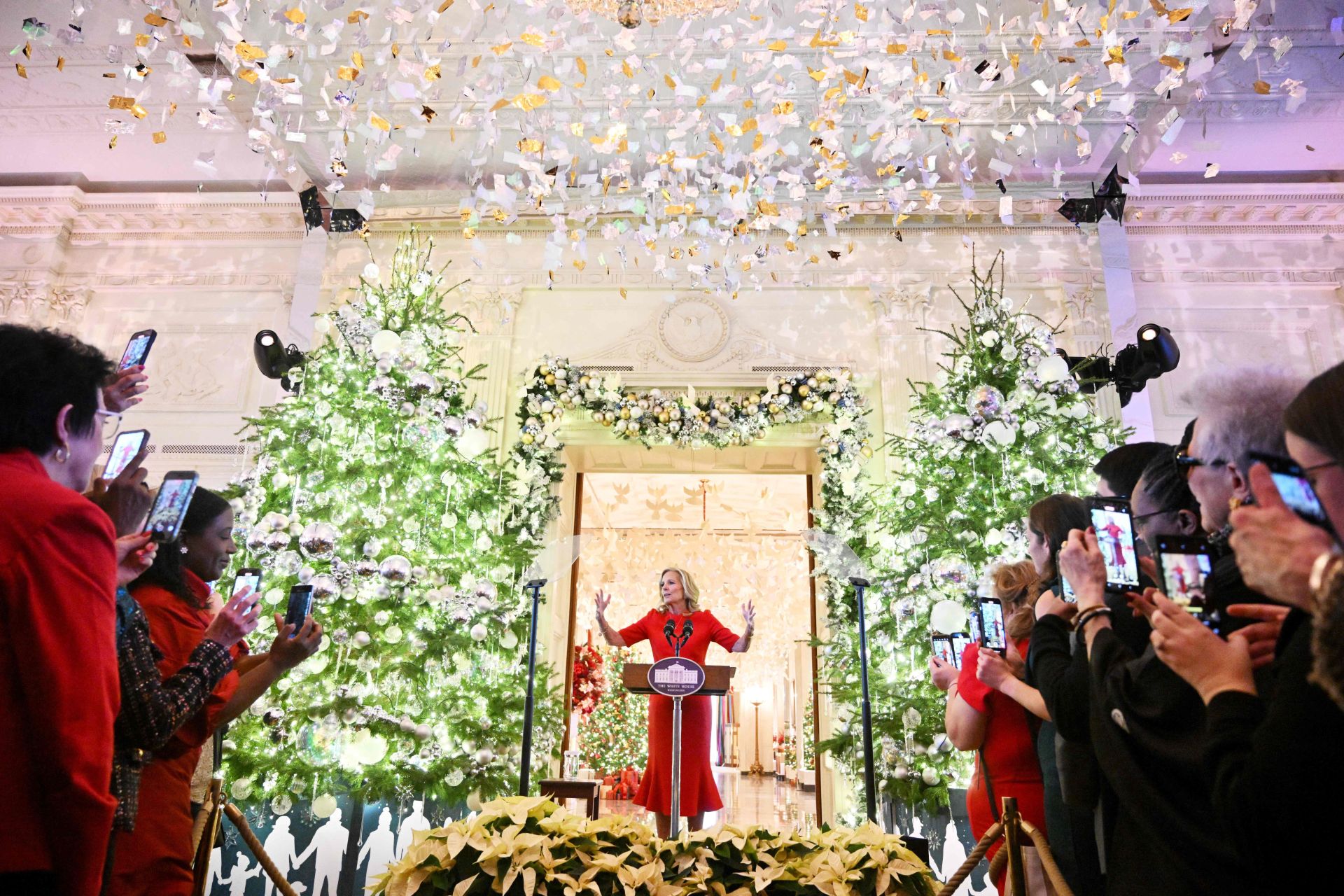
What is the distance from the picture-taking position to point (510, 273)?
7.43 metres

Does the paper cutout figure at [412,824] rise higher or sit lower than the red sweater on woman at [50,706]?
lower

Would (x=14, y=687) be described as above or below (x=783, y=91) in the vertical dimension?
below

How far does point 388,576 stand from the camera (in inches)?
174

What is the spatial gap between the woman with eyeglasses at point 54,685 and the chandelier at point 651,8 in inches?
203

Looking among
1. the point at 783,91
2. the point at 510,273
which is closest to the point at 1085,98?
the point at 783,91

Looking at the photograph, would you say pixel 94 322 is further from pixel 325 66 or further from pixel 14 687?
pixel 14 687

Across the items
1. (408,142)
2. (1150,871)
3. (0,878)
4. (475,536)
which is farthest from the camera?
(408,142)

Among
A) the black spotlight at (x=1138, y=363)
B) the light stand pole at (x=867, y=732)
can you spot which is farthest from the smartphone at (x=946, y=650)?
the black spotlight at (x=1138, y=363)

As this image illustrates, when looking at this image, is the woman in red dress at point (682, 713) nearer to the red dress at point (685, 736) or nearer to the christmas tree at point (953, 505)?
the red dress at point (685, 736)

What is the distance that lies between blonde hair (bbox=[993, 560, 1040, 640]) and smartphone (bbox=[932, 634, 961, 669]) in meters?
0.41

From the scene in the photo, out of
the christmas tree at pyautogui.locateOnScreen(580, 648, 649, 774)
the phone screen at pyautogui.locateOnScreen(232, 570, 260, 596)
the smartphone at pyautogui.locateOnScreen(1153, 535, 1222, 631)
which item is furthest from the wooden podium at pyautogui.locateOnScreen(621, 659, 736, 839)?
the christmas tree at pyautogui.locateOnScreen(580, 648, 649, 774)

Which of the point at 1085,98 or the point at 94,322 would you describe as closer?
the point at 1085,98

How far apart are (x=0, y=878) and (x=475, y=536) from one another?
165 inches

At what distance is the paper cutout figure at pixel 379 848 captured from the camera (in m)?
3.92
